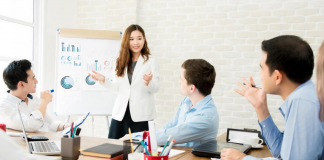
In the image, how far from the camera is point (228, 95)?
363 centimetres

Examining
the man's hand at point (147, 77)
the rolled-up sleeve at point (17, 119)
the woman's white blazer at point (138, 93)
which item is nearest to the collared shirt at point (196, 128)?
the rolled-up sleeve at point (17, 119)

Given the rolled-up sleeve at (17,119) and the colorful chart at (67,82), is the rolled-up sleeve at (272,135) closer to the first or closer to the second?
the rolled-up sleeve at (17,119)

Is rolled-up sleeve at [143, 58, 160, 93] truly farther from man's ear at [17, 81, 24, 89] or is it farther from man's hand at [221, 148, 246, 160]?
man's hand at [221, 148, 246, 160]

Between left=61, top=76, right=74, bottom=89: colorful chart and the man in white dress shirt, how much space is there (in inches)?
38.6

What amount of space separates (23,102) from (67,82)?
1.14 m

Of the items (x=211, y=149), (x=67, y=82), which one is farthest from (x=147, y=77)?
(x=211, y=149)

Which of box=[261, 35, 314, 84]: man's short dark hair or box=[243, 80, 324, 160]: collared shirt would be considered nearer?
box=[243, 80, 324, 160]: collared shirt

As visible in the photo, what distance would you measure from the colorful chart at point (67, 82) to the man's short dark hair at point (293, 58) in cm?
269

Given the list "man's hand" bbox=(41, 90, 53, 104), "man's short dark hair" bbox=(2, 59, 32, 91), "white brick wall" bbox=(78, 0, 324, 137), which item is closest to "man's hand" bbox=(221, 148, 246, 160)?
"man's hand" bbox=(41, 90, 53, 104)

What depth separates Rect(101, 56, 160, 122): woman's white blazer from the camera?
116 inches

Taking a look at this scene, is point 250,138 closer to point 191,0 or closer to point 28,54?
point 191,0

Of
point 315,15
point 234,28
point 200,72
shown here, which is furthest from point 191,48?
point 200,72

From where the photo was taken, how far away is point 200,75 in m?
1.96

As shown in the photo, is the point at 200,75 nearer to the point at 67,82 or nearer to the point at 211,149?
the point at 211,149
